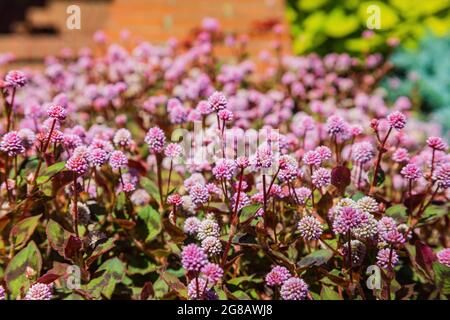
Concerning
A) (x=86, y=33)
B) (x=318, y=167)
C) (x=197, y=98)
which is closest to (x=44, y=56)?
(x=86, y=33)

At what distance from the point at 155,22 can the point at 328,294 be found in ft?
13.6

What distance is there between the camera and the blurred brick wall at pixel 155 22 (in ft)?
17.3

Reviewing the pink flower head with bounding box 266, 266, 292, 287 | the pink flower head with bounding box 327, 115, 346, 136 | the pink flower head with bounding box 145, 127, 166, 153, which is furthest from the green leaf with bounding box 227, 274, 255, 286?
the pink flower head with bounding box 327, 115, 346, 136

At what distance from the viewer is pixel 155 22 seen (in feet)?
17.8

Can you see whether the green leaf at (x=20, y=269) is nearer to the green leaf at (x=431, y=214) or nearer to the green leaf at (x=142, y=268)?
the green leaf at (x=142, y=268)

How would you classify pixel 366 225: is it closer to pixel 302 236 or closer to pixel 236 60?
pixel 302 236

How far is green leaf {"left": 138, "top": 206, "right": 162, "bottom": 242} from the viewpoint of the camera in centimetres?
192

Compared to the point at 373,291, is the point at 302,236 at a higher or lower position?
higher

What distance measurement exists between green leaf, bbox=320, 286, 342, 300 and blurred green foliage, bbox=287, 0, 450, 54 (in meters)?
3.00

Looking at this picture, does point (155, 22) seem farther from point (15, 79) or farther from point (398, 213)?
point (398, 213)

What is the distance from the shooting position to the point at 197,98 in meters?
2.87
